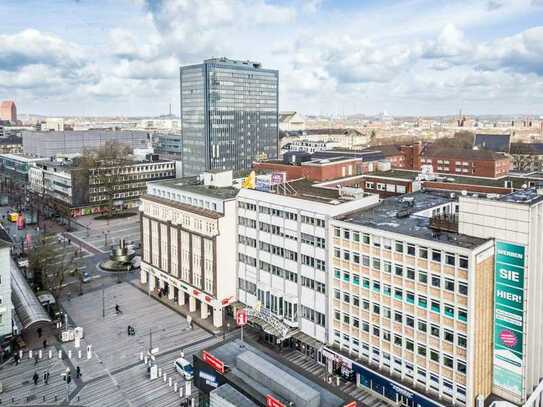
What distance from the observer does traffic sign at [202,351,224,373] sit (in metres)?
41.3

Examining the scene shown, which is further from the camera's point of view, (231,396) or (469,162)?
(469,162)

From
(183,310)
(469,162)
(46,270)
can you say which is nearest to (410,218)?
(183,310)

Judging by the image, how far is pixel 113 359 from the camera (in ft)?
207

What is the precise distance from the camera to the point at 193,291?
75938 mm

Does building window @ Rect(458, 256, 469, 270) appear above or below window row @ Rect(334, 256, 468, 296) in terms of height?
above

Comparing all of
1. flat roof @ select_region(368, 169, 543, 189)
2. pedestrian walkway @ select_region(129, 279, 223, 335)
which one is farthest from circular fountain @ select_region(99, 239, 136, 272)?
flat roof @ select_region(368, 169, 543, 189)

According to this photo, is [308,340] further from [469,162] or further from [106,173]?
[106,173]

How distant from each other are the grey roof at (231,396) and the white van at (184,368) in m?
19.9

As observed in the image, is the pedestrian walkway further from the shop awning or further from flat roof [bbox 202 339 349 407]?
flat roof [bbox 202 339 349 407]

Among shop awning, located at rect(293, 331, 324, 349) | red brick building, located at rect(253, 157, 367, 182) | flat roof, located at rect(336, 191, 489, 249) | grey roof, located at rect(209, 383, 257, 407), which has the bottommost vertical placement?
shop awning, located at rect(293, 331, 324, 349)

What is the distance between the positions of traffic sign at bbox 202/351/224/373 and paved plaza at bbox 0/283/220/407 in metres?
14.2

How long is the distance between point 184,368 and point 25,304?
28722 millimetres

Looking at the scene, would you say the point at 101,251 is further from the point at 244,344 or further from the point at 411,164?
the point at 411,164

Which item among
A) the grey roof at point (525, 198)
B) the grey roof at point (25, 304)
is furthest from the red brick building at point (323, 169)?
the grey roof at point (25, 304)
